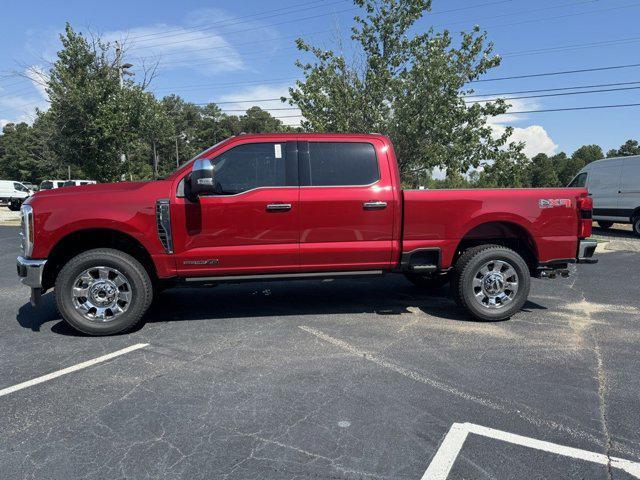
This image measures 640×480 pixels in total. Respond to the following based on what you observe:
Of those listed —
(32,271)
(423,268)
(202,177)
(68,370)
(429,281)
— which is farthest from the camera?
(429,281)

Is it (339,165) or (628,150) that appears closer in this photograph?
(339,165)

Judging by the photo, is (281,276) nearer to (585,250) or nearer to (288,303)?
(288,303)

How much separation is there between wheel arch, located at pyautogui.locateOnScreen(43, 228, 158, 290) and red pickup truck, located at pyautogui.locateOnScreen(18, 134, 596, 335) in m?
0.02

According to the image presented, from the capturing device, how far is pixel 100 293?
469cm

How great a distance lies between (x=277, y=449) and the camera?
2699 mm

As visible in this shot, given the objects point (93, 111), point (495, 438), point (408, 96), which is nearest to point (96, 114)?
point (93, 111)

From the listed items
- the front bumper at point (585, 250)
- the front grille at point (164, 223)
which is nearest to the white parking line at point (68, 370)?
the front grille at point (164, 223)

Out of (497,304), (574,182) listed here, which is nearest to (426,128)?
(574,182)

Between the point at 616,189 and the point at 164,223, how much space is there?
50.1 ft

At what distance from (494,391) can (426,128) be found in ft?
35.0

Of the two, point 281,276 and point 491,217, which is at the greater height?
point 491,217

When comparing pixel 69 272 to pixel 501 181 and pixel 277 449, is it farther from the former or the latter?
pixel 501 181

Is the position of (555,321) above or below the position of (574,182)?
below

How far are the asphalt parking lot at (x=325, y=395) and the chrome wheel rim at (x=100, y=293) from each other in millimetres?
271
